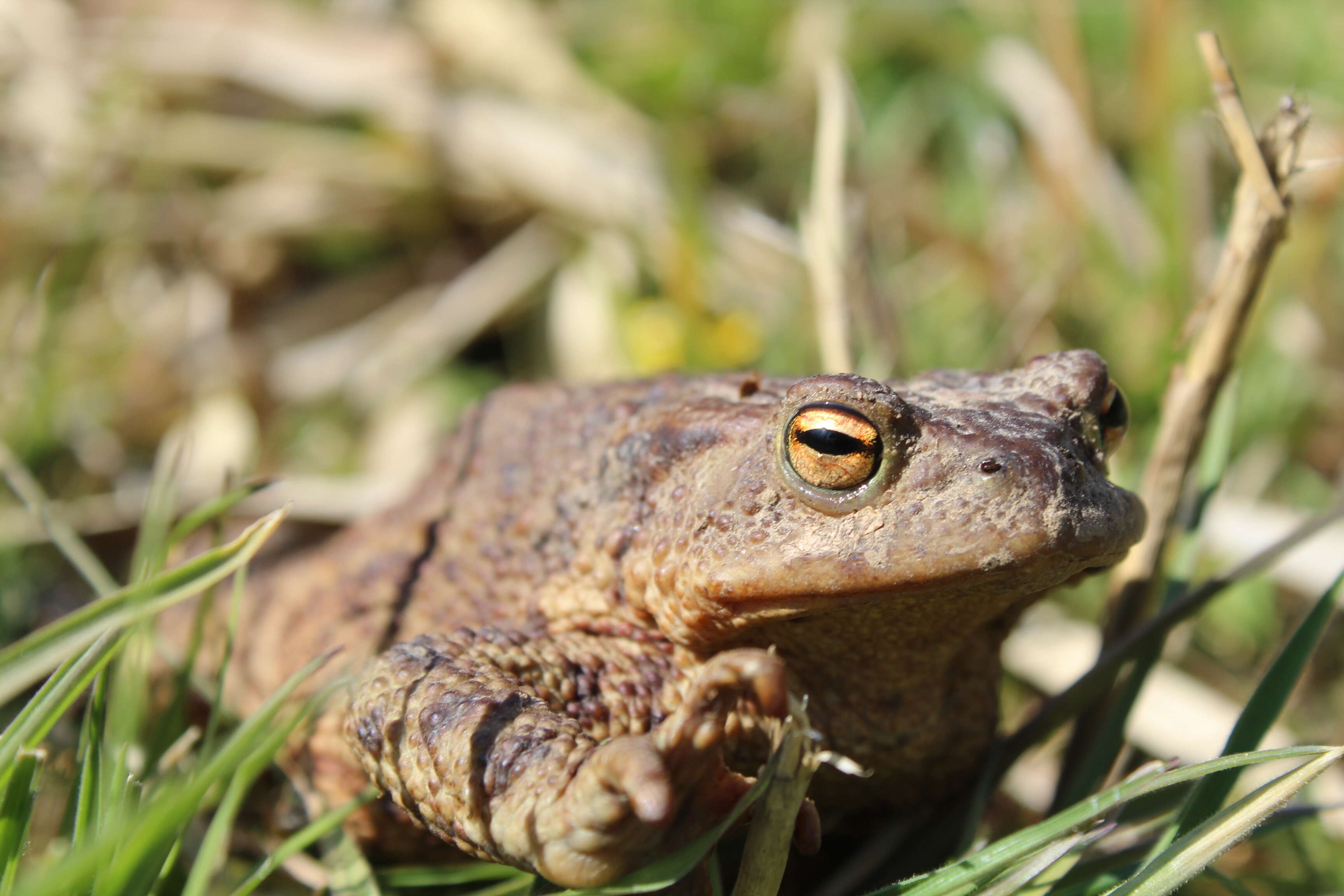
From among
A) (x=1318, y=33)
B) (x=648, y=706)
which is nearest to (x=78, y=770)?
(x=648, y=706)

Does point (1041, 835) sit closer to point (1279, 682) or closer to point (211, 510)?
point (1279, 682)

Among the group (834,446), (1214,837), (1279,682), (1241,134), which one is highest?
(1241,134)

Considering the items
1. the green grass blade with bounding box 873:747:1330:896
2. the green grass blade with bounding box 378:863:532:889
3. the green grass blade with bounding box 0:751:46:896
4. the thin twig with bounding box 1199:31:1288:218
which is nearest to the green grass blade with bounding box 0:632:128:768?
the green grass blade with bounding box 0:751:46:896

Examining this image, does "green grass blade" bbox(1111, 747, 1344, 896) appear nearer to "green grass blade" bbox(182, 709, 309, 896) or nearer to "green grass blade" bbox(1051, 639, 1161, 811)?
"green grass blade" bbox(1051, 639, 1161, 811)

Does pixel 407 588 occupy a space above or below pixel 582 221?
below

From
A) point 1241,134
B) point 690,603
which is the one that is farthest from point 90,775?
point 1241,134

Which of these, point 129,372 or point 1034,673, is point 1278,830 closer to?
point 1034,673
